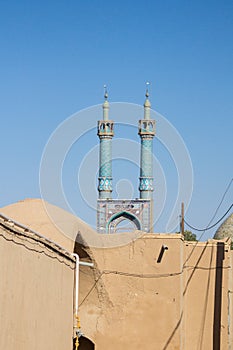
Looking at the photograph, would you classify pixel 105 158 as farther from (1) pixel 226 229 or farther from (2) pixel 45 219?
(2) pixel 45 219

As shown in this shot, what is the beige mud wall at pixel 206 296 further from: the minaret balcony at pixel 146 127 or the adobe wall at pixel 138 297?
the minaret balcony at pixel 146 127

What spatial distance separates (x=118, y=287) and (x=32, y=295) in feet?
18.6

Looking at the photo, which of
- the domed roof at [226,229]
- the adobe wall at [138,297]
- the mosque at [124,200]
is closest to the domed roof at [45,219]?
the adobe wall at [138,297]

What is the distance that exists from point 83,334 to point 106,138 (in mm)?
27558

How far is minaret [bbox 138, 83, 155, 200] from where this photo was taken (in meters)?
39.7

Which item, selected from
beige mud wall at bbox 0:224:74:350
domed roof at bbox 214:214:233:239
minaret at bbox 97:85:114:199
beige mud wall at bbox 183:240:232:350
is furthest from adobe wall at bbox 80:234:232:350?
minaret at bbox 97:85:114:199

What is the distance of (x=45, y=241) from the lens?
825 cm

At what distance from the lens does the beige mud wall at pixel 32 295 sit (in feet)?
21.1

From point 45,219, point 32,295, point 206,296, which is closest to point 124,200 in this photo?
point 206,296

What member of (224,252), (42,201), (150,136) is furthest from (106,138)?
(42,201)

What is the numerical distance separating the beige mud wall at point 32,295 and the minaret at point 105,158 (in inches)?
1160

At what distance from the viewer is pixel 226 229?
23.2 meters

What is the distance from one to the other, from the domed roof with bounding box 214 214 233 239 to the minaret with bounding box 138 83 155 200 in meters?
15.8

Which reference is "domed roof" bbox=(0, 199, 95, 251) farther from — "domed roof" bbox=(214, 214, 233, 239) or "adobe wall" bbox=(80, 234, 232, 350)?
"domed roof" bbox=(214, 214, 233, 239)
